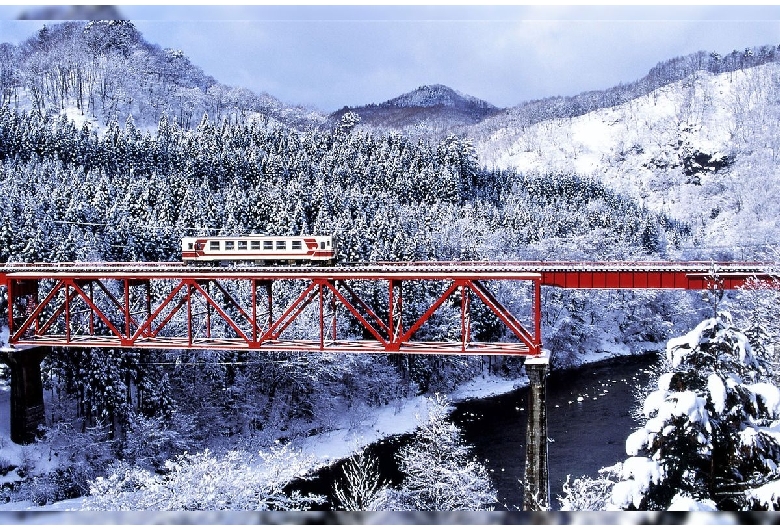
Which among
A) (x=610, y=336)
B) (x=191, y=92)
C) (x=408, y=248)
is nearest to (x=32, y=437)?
(x=408, y=248)

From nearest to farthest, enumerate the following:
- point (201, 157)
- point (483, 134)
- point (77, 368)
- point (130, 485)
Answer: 1. point (130, 485)
2. point (77, 368)
3. point (201, 157)
4. point (483, 134)

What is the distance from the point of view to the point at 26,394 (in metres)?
32.2

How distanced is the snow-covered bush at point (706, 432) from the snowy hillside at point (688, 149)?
78179mm

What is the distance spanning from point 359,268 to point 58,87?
391 feet

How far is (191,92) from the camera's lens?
11988 centimetres

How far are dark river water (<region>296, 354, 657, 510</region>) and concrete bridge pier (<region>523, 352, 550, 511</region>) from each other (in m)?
4.08

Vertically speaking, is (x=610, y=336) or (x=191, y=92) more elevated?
(x=191, y=92)

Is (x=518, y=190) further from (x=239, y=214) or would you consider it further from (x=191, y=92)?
(x=191, y=92)

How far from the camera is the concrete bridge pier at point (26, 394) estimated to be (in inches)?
1237

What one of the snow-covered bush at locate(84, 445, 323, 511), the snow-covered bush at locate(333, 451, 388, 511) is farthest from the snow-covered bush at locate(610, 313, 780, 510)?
the snow-covered bush at locate(84, 445, 323, 511)

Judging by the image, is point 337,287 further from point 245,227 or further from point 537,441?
point 245,227

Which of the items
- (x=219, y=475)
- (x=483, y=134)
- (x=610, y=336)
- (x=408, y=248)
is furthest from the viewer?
(x=483, y=134)

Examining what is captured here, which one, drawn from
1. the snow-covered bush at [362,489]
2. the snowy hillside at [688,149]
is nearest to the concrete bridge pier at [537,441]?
the snow-covered bush at [362,489]

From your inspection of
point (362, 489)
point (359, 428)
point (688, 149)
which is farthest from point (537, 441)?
point (688, 149)
